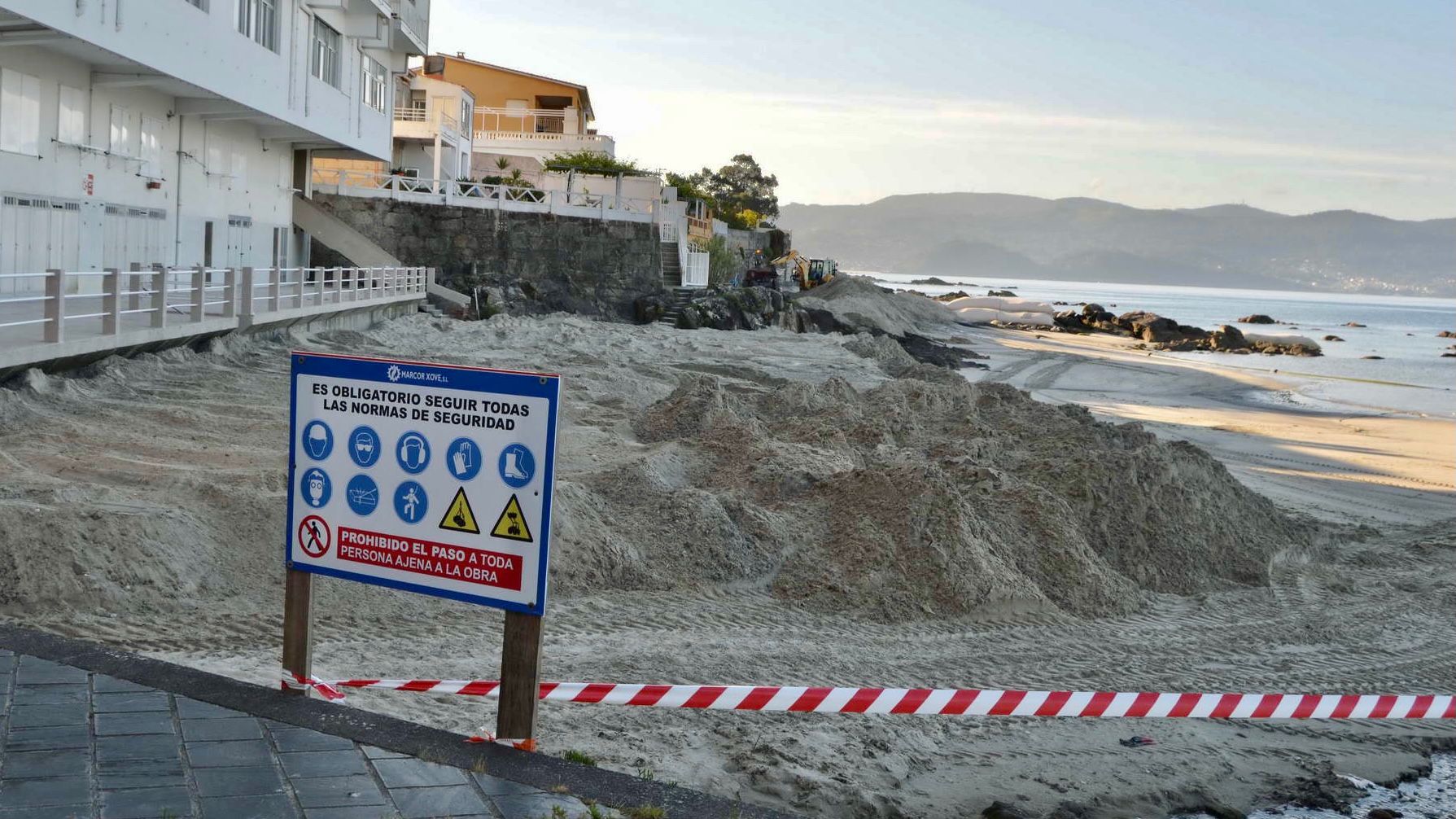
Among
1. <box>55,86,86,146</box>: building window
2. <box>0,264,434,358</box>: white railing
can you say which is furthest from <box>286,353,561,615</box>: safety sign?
<box>55,86,86,146</box>: building window

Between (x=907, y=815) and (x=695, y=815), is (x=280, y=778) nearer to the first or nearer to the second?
(x=695, y=815)

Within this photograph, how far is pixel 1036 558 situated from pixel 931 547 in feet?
3.91

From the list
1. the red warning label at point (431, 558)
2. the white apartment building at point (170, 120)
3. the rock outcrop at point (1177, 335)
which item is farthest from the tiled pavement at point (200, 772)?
the rock outcrop at point (1177, 335)

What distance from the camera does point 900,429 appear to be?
1666 cm

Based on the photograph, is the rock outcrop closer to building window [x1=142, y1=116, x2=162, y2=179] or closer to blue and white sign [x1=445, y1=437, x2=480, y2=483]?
building window [x1=142, y1=116, x2=162, y2=179]

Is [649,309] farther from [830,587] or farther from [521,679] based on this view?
[521,679]

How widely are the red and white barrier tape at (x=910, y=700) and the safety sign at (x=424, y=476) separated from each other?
2.55 feet

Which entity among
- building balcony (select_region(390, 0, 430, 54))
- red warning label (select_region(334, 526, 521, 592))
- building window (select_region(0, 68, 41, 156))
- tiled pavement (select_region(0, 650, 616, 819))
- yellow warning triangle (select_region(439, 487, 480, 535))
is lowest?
tiled pavement (select_region(0, 650, 616, 819))

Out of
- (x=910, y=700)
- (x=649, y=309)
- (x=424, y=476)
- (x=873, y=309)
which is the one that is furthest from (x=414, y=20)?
(x=910, y=700)

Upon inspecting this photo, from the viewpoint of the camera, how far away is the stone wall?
1606 inches

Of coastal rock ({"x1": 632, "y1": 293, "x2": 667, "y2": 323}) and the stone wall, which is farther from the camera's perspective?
coastal rock ({"x1": 632, "y1": 293, "x2": 667, "y2": 323})

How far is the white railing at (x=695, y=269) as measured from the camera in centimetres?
4794

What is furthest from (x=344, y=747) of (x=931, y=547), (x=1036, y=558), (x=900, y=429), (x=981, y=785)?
(x=900, y=429)

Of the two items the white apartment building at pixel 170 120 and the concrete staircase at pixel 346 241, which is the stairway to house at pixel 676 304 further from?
the white apartment building at pixel 170 120
